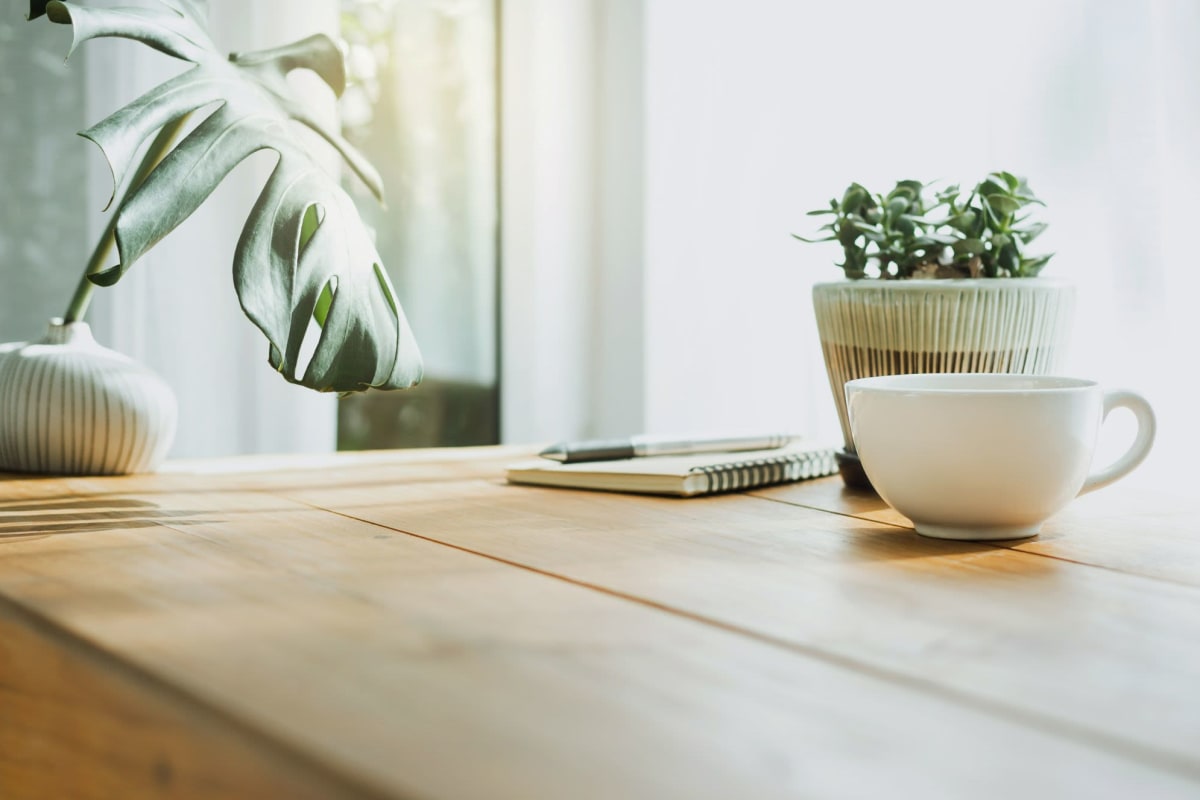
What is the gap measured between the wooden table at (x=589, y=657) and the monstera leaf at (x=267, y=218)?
11 centimetres

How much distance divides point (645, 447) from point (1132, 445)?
39cm

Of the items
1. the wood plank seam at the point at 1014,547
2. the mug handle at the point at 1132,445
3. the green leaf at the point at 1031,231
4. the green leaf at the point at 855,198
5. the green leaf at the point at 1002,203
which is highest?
the green leaf at the point at 855,198

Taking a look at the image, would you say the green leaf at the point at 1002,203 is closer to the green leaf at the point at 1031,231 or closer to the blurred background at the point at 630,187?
the green leaf at the point at 1031,231

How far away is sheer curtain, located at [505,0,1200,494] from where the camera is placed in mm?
1293

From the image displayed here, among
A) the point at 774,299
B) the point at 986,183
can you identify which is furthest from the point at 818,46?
the point at 986,183

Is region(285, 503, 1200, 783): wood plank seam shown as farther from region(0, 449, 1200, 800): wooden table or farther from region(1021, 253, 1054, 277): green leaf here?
region(1021, 253, 1054, 277): green leaf

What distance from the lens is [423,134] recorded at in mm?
2148

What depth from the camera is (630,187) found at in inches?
87.6

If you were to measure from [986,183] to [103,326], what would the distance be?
4.48 ft

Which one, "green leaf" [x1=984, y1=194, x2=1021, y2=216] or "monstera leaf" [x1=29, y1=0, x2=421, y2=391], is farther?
"green leaf" [x1=984, y1=194, x2=1021, y2=216]

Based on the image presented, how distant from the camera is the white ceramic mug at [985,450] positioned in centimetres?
62

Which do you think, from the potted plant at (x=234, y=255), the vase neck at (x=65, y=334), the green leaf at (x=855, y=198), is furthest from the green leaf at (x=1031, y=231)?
the vase neck at (x=65, y=334)

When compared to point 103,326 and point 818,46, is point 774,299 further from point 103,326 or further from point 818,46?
point 103,326

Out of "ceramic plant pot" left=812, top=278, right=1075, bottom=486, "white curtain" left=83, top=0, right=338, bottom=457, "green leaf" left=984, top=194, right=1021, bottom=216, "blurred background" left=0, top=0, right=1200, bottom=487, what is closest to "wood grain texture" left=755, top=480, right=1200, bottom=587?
"ceramic plant pot" left=812, top=278, right=1075, bottom=486
